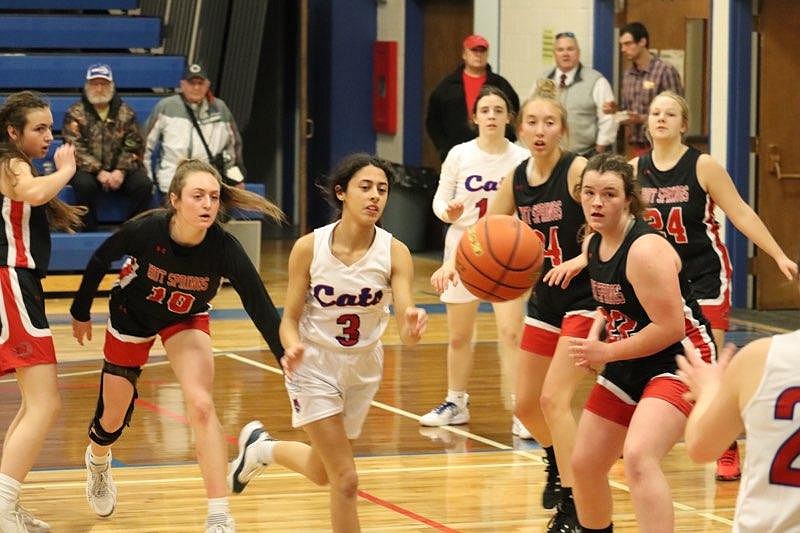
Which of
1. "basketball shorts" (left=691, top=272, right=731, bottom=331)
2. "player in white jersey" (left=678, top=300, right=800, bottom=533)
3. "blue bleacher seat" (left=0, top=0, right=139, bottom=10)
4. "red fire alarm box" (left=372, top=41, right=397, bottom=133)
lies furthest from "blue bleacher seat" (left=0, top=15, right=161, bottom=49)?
"player in white jersey" (left=678, top=300, right=800, bottom=533)

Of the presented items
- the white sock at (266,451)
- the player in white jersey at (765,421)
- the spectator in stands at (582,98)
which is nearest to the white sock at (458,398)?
the white sock at (266,451)

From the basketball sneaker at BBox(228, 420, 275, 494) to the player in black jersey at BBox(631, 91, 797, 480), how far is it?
2.08 meters

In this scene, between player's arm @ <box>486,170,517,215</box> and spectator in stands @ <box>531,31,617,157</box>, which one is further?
spectator in stands @ <box>531,31,617,157</box>

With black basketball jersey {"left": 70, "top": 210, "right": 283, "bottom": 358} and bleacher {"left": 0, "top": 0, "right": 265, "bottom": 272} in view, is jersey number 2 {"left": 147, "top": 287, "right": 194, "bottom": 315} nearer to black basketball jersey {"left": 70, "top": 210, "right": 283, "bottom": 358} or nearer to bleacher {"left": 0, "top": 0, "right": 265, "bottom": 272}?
black basketball jersey {"left": 70, "top": 210, "right": 283, "bottom": 358}

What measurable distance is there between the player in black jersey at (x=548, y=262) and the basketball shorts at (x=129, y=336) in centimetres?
137

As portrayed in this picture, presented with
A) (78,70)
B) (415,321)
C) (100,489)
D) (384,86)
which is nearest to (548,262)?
(415,321)

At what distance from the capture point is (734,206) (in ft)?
21.3

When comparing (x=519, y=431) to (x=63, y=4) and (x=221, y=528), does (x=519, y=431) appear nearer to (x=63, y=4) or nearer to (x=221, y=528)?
(x=221, y=528)

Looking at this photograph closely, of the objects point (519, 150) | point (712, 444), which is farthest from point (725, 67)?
point (712, 444)

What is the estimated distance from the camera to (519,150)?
7.81 m

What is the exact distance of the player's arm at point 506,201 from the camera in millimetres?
6324

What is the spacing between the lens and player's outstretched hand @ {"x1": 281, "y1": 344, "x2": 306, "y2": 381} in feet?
16.6

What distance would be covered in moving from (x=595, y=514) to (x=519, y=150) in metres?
3.20

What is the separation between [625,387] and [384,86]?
40.7 ft
